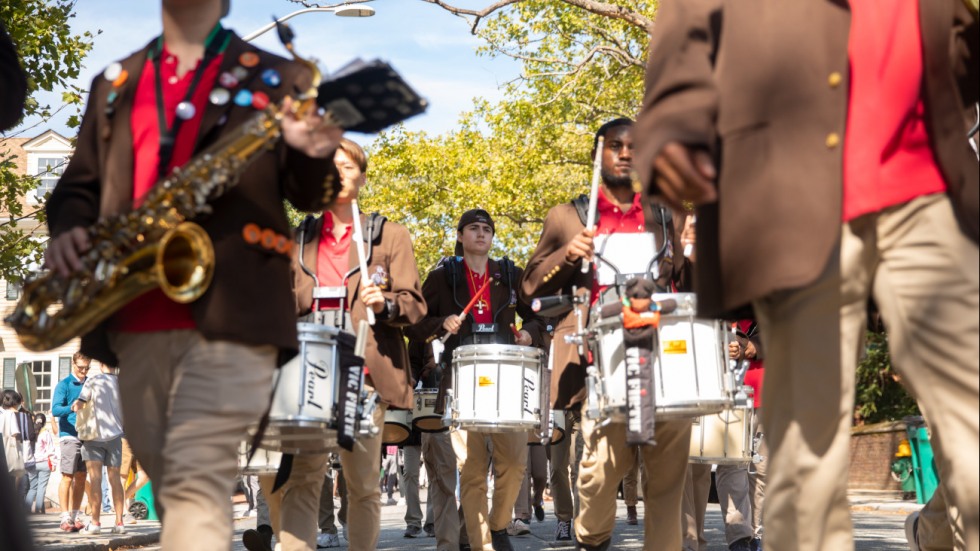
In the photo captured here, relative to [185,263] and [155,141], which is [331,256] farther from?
[185,263]

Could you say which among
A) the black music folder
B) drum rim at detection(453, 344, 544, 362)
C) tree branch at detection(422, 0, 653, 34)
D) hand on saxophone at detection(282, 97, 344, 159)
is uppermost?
tree branch at detection(422, 0, 653, 34)

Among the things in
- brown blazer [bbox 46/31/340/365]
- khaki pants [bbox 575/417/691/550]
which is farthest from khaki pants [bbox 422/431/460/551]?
brown blazer [bbox 46/31/340/365]

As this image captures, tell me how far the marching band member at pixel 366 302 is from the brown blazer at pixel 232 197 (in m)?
2.99

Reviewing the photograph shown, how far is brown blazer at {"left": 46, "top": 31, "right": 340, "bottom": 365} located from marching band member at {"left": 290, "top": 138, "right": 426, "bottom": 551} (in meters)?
2.99

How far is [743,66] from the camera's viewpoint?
147 inches

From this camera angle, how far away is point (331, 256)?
793cm

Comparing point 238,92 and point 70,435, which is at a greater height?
point 238,92

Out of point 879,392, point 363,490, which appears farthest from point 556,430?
point 879,392

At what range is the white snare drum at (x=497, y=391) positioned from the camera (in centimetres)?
922

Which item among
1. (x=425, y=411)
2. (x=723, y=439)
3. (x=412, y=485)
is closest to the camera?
(x=723, y=439)

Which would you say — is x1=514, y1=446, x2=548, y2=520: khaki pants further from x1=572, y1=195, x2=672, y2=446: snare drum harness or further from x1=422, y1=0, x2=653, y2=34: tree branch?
x1=572, y1=195, x2=672, y2=446: snare drum harness

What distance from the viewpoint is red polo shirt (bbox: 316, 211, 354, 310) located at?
25.7 ft

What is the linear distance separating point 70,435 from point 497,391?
10.5m

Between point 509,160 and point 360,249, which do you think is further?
point 509,160
